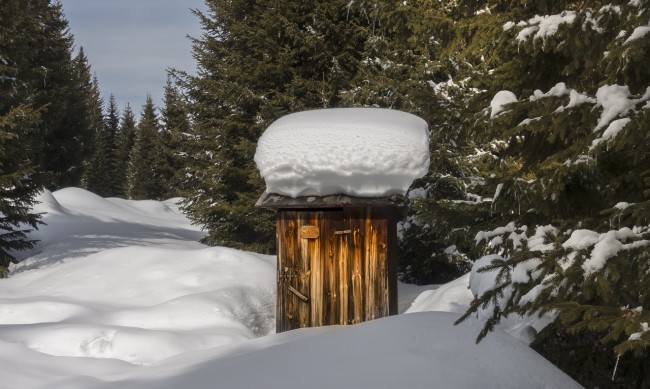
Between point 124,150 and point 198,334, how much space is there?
51510mm

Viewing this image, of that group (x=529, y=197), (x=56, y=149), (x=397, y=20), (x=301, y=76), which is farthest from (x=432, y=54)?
(x=56, y=149)

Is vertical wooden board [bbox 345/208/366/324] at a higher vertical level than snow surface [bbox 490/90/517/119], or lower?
lower

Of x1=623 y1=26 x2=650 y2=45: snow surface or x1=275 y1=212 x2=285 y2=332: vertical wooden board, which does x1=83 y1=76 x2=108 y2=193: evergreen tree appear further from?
x1=623 y1=26 x2=650 y2=45: snow surface

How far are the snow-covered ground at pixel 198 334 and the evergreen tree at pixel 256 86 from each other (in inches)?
109

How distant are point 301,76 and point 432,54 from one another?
3600 millimetres

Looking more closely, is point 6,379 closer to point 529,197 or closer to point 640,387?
point 529,197

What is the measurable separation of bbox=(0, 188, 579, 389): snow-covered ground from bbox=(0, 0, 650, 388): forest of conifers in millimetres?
505

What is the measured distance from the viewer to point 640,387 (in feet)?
17.2

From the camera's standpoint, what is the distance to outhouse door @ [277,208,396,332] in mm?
8508

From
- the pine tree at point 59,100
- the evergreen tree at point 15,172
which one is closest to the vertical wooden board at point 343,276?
the evergreen tree at point 15,172

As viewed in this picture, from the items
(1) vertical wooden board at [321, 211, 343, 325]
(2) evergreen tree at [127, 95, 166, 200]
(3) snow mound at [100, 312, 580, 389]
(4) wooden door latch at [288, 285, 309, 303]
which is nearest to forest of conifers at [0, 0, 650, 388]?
(3) snow mound at [100, 312, 580, 389]

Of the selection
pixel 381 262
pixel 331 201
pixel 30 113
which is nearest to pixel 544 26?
pixel 331 201

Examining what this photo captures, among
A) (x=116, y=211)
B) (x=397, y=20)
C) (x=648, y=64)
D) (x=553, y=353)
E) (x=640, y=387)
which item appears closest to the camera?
(x=648, y=64)

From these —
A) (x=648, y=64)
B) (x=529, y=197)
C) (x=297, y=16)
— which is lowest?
(x=529, y=197)
